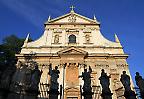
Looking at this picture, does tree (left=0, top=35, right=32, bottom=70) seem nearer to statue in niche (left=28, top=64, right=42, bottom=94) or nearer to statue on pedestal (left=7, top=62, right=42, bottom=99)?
statue on pedestal (left=7, top=62, right=42, bottom=99)

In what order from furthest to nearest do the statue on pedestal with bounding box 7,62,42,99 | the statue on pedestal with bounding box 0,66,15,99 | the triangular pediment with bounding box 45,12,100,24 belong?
the triangular pediment with bounding box 45,12,100,24
the statue on pedestal with bounding box 7,62,42,99
the statue on pedestal with bounding box 0,66,15,99

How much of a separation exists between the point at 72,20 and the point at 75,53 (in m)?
6.01

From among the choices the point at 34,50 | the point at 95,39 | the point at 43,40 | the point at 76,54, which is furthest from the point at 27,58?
the point at 95,39

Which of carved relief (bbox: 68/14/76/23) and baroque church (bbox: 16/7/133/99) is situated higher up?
carved relief (bbox: 68/14/76/23)

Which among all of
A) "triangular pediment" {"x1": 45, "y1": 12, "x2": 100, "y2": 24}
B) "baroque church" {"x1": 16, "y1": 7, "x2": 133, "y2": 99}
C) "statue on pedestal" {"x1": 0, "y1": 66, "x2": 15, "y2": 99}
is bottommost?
"statue on pedestal" {"x1": 0, "y1": 66, "x2": 15, "y2": 99}

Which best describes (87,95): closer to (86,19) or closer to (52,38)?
(52,38)

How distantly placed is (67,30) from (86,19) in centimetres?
314

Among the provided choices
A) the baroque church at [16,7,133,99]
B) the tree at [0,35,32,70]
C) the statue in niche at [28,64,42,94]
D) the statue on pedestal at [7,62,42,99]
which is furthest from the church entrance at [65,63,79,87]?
the statue in niche at [28,64,42,94]

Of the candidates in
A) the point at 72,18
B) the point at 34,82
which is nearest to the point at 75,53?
the point at 72,18

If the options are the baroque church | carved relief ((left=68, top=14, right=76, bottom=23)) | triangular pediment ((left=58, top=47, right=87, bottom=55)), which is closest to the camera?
the baroque church

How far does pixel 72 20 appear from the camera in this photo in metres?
27.4

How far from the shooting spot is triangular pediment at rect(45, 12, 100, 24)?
2700 centimetres

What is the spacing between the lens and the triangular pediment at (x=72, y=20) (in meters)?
27.0

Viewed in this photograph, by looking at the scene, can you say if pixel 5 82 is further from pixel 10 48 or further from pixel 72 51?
pixel 10 48
